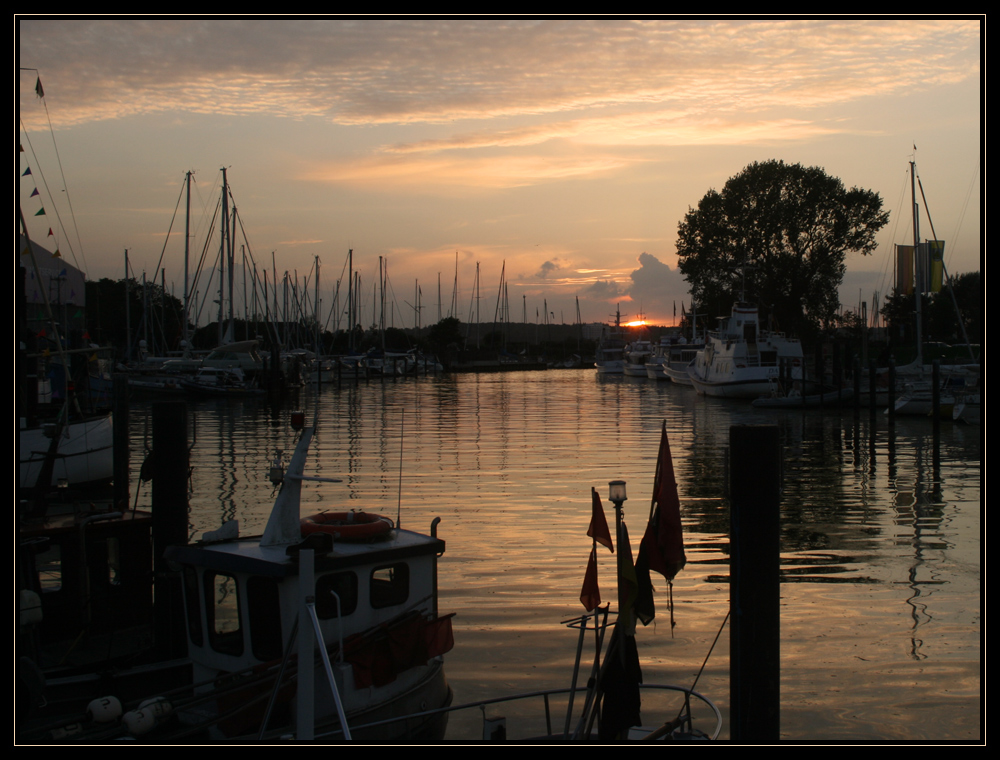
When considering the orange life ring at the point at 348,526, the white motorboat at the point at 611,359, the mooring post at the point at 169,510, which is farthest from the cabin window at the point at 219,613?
the white motorboat at the point at 611,359

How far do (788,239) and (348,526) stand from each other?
7619 centimetres

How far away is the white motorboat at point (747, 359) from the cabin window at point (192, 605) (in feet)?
164

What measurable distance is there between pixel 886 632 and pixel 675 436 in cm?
2412

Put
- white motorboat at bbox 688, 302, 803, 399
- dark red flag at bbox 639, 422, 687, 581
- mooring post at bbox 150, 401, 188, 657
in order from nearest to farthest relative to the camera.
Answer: dark red flag at bbox 639, 422, 687, 581 → mooring post at bbox 150, 401, 188, 657 → white motorboat at bbox 688, 302, 803, 399

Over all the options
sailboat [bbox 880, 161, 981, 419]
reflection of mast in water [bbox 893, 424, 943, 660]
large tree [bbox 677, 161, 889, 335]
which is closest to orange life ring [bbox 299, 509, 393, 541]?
reflection of mast in water [bbox 893, 424, 943, 660]

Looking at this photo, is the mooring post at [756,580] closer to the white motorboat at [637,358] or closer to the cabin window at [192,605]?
the cabin window at [192,605]

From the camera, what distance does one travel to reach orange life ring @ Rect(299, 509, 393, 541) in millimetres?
8172

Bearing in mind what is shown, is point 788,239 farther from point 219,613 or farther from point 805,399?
point 219,613

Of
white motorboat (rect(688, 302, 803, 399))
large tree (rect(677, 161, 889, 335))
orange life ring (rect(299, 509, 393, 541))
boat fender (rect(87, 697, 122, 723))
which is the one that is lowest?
boat fender (rect(87, 697, 122, 723))

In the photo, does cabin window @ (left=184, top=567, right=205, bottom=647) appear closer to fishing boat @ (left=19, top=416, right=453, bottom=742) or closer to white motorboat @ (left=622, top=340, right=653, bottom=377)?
fishing boat @ (left=19, top=416, right=453, bottom=742)

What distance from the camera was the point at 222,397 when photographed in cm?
6006

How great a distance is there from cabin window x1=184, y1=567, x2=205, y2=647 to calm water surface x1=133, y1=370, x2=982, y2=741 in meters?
2.82

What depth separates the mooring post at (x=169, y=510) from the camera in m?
9.60

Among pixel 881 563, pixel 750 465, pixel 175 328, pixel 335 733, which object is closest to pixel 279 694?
pixel 335 733
